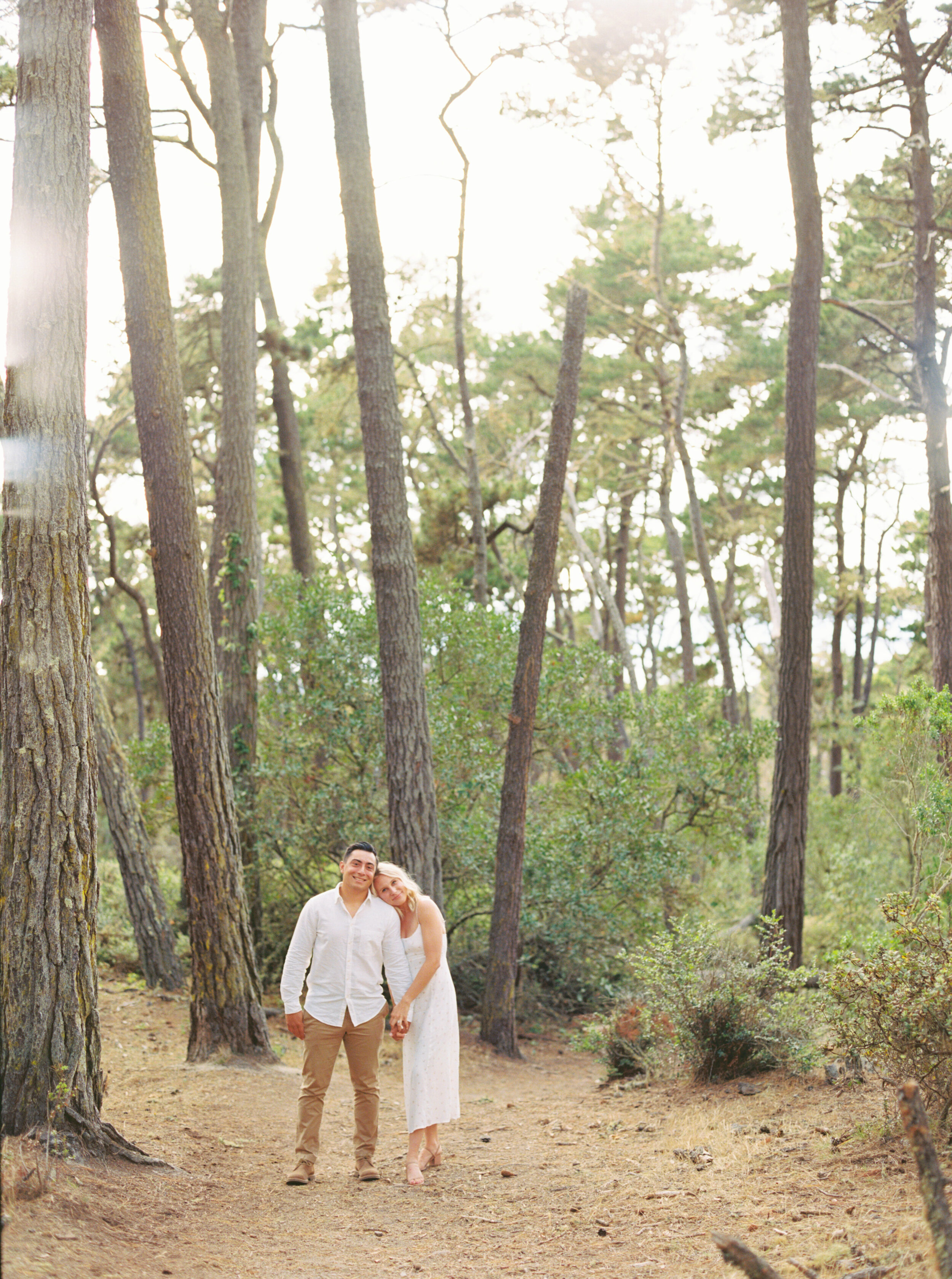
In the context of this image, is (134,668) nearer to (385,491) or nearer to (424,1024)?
(385,491)

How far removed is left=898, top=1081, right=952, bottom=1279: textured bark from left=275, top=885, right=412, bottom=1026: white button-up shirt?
117 inches

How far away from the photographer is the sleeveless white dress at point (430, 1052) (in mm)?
5668

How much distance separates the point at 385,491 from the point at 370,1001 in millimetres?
5910

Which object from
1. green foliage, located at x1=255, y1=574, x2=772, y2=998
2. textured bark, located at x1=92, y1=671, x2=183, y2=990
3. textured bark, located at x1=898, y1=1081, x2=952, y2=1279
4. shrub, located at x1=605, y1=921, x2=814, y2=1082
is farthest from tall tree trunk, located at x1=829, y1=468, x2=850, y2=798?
textured bark, located at x1=898, y1=1081, x2=952, y2=1279

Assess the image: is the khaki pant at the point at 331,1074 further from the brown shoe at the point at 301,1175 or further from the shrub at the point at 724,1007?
the shrub at the point at 724,1007

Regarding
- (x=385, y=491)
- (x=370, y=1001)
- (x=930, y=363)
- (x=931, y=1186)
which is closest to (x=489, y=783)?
(x=385, y=491)

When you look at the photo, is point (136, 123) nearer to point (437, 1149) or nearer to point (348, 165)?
point (348, 165)

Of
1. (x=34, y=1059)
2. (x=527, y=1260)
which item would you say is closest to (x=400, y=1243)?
(x=527, y=1260)

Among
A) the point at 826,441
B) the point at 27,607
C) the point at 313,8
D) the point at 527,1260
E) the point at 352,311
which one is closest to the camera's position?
the point at 527,1260

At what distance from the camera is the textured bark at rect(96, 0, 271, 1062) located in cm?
809

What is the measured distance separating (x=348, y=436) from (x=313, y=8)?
14.1 metres

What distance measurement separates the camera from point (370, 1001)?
5.73 metres

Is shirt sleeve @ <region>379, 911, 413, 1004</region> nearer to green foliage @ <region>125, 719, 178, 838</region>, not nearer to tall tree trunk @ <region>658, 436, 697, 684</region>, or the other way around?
green foliage @ <region>125, 719, 178, 838</region>

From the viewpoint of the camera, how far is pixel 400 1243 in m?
4.69
